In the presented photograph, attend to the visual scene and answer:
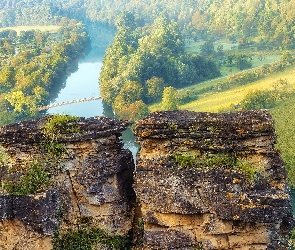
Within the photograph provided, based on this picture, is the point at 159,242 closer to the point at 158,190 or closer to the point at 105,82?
the point at 158,190

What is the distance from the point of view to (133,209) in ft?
38.8

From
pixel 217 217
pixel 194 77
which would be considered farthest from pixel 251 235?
pixel 194 77

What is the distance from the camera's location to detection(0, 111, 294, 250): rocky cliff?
1000cm

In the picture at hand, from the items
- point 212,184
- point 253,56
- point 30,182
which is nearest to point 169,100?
point 253,56

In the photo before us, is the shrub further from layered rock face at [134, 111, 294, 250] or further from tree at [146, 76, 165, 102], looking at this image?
tree at [146, 76, 165, 102]

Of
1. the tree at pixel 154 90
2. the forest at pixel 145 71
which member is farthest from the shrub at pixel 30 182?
the tree at pixel 154 90

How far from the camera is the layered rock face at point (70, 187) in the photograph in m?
10.9

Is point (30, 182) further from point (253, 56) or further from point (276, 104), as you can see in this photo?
point (253, 56)

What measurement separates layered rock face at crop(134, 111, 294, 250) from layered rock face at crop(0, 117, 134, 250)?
3.66 feet

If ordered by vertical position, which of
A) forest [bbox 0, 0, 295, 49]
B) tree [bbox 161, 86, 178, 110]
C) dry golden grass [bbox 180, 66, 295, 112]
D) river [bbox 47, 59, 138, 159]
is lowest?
river [bbox 47, 59, 138, 159]

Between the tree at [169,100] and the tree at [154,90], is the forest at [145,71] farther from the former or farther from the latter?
the tree at [169,100]

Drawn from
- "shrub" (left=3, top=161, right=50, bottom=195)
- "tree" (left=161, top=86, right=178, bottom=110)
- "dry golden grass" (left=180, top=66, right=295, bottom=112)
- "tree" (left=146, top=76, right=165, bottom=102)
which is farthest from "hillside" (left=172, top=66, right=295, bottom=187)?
"shrub" (left=3, top=161, right=50, bottom=195)

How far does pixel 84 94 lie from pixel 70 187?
48764mm

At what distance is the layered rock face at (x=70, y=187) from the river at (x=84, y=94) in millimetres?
26536
